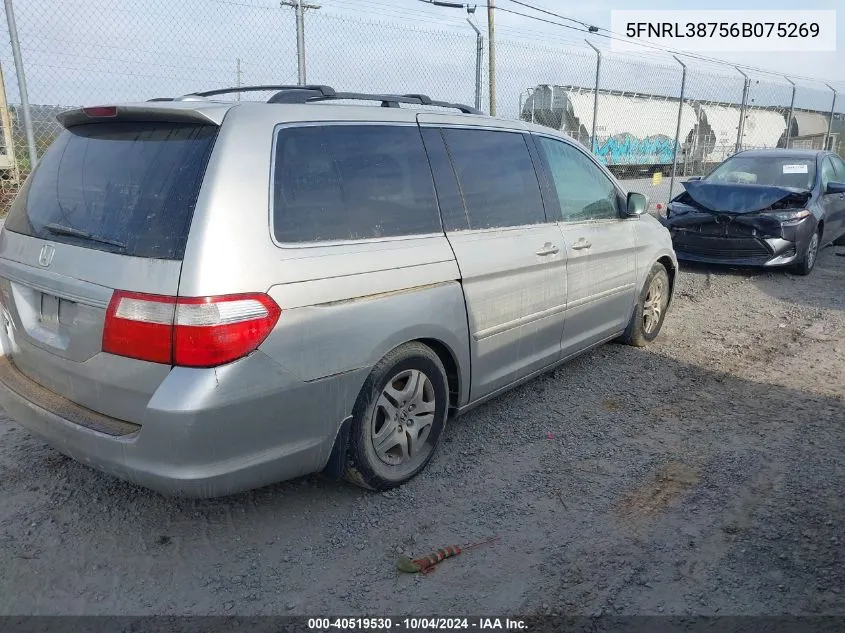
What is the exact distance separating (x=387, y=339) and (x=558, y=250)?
1.63 meters

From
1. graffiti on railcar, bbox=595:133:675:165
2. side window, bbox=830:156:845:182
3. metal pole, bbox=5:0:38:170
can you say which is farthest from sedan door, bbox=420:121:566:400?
graffiti on railcar, bbox=595:133:675:165

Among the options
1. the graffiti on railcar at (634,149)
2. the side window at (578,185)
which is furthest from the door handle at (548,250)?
the graffiti on railcar at (634,149)

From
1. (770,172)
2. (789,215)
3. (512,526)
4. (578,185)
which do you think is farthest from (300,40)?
(770,172)

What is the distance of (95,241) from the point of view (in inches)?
106

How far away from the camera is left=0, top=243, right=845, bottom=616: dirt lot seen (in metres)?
2.60

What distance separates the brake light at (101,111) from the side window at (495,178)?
1636 millimetres

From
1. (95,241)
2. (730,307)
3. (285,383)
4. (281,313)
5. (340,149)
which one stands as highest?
(340,149)

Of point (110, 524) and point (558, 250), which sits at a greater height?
point (558, 250)

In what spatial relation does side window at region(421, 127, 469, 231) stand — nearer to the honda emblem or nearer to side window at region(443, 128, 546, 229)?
side window at region(443, 128, 546, 229)

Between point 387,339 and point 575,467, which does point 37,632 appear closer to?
point 387,339

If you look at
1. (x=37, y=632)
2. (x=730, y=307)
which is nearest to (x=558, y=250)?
(x=37, y=632)

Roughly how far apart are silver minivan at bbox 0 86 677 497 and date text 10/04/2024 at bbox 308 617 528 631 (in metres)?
0.63

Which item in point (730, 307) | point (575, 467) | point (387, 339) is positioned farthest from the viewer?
point (730, 307)

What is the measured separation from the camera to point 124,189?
2738 mm
